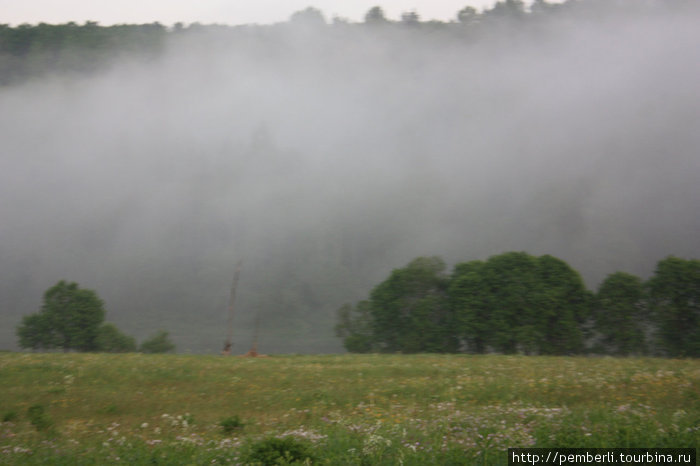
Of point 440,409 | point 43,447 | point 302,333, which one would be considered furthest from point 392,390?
point 302,333

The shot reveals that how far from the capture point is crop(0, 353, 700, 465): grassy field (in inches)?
280

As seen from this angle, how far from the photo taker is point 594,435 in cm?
699

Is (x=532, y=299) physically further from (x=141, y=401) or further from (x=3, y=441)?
(x=3, y=441)

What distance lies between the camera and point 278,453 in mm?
6738

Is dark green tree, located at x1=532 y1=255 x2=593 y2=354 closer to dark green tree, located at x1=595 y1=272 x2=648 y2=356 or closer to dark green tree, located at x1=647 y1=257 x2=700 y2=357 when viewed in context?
dark green tree, located at x1=595 y1=272 x2=648 y2=356

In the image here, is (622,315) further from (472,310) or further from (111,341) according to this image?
(111,341)

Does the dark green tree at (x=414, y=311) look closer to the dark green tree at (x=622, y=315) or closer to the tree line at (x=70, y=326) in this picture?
the dark green tree at (x=622, y=315)

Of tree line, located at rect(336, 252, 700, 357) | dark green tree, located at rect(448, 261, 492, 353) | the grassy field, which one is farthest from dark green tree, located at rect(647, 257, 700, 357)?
dark green tree, located at rect(448, 261, 492, 353)

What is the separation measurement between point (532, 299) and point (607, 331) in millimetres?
3438

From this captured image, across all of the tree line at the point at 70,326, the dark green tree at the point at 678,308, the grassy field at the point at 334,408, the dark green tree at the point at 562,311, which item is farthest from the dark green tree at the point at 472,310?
the tree line at the point at 70,326

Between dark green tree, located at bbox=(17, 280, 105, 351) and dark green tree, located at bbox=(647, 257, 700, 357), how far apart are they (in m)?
26.3

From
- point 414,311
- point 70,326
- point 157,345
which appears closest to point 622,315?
point 414,311

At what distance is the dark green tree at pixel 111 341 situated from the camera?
2458cm

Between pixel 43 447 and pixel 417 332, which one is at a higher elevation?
pixel 417 332
